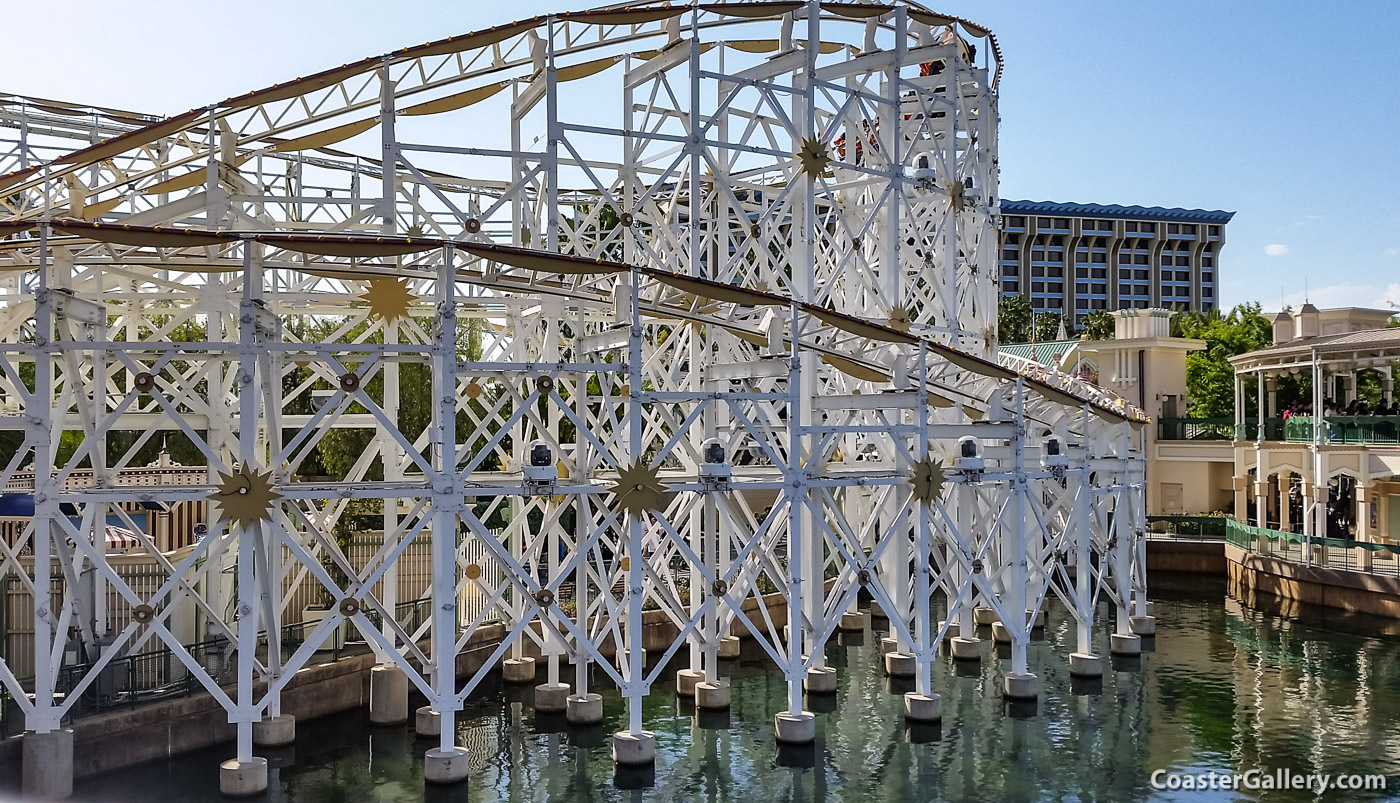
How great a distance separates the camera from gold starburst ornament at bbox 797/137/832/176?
2306 centimetres

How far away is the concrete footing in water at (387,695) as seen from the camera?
20.5 metres

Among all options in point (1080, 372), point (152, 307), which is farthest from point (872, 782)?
point (1080, 372)

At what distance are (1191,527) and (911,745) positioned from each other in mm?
25084

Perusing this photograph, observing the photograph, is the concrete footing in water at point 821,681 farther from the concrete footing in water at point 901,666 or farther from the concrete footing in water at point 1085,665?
the concrete footing in water at point 1085,665

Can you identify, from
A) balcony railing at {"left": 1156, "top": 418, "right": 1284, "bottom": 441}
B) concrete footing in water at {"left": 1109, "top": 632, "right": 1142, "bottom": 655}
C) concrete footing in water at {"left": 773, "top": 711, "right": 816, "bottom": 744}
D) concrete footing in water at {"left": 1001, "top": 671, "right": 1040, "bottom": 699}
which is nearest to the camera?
concrete footing in water at {"left": 773, "top": 711, "right": 816, "bottom": 744}

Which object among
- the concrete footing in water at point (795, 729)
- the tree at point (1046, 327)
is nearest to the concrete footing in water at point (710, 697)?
the concrete footing in water at point (795, 729)

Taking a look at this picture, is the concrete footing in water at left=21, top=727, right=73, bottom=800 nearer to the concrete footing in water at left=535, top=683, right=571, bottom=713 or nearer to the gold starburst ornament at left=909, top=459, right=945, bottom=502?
the concrete footing in water at left=535, top=683, right=571, bottom=713

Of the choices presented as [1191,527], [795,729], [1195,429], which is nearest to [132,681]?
[795,729]

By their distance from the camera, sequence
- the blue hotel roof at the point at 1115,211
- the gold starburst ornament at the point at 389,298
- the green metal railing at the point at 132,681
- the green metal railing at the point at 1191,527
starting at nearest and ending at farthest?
the green metal railing at the point at 132,681
the gold starburst ornament at the point at 389,298
the green metal railing at the point at 1191,527
the blue hotel roof at the point at 1115,211

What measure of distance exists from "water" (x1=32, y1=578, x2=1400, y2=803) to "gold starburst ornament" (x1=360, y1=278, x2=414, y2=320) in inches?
275

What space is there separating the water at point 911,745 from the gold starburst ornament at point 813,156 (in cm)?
1003

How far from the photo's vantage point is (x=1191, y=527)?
41.2m

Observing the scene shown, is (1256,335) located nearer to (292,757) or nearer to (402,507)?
(402,507)

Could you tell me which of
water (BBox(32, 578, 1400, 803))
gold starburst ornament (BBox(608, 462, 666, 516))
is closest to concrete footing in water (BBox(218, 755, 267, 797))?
→ water (BBox(32, 578, 1400, 803))
